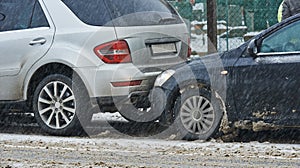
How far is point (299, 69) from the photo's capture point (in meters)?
9.62

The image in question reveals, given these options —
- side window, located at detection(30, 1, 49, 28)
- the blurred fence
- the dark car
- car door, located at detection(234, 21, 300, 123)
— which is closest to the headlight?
the dark car

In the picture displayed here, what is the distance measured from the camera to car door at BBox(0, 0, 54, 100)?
10.9 meters

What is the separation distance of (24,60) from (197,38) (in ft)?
26.6

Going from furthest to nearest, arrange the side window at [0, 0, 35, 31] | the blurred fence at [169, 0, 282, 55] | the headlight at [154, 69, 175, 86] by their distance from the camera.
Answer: the blurred fence at [169, 0, 282, 55]
the side window at [0, 0, 35, 31]
the headlight at [154, 69, 175, 86]

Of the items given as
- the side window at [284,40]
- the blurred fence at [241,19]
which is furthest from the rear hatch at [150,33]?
the blurred fence at [241,19]

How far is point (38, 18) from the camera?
11.1 metres

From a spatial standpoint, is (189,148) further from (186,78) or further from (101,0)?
(101,0)

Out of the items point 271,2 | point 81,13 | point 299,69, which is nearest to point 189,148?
point 299,69

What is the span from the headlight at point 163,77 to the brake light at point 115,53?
42 cm

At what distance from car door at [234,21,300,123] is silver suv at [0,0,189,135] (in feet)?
4.08

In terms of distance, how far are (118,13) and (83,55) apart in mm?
712

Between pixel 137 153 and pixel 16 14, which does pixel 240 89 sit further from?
pixel 16 14

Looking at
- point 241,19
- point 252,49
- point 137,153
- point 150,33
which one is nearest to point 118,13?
point 150,33

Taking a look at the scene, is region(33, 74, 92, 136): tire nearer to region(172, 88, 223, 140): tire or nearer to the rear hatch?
the rear hatch
